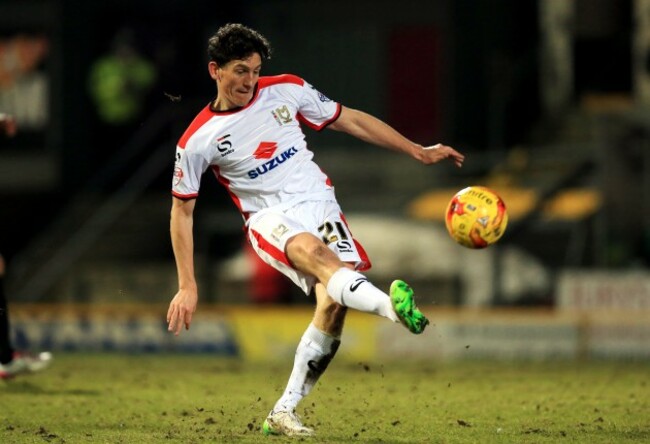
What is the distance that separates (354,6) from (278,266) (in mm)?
15400

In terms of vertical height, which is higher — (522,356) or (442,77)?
(442,77)

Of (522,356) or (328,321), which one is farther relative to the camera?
(522,356)

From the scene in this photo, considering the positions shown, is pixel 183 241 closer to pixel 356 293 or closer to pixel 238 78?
pixel 238 78

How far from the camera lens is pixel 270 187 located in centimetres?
920

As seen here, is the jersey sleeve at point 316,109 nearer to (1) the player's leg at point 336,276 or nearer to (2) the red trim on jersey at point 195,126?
(2) the red trim on jersey at point 195,126

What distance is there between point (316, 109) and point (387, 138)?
460mm

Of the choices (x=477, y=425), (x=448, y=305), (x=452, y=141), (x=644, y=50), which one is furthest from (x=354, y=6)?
(x=477, y=425)

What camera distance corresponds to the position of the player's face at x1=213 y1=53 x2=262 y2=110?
29.5 ft

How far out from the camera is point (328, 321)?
913 centimetres

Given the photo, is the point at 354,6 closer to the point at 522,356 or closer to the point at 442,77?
the point at 442,77

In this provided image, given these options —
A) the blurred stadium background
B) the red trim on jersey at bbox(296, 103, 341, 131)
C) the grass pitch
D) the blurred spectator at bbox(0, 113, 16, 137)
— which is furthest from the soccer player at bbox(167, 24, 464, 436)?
the blurred stadium background

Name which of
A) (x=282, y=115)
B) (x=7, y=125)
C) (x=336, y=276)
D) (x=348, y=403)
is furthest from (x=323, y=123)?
(x=7, y=125)

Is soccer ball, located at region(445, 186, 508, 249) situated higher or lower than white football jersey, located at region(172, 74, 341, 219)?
lower

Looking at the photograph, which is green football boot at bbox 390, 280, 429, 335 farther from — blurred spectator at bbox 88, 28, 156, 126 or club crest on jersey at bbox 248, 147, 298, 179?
blurred spectator at bbox 88, 28, 156, 126
